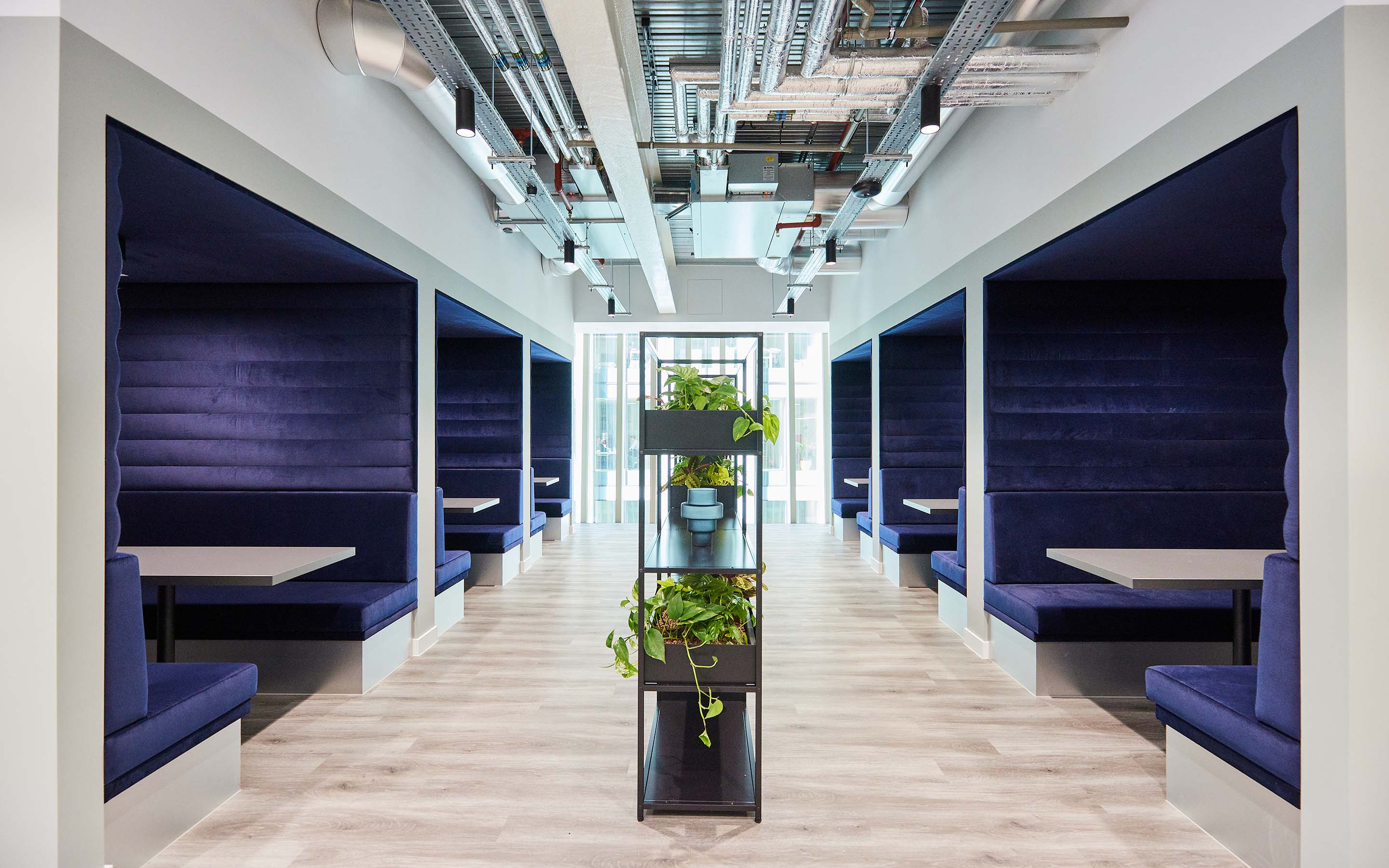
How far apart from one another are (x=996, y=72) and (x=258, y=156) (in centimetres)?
300

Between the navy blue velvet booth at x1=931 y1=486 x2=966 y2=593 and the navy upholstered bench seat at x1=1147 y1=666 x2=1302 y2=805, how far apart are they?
1.79 m

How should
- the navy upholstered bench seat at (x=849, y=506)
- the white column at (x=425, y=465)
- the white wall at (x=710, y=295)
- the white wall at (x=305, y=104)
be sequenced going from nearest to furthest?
the white wall at (x=305, y=104) < the white column at (x=425, y=465) < the navy upholstered bench seat at (x=849, y=506) < the white wall at (x=710, y=295)

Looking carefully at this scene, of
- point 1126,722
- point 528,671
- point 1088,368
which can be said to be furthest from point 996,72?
point 528,671

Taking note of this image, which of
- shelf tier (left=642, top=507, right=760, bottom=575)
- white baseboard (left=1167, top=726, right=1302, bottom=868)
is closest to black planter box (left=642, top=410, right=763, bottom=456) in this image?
shelf tier (left=642, top=507, right=760, bottom=575)

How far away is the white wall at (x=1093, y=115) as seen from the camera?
2113 mm

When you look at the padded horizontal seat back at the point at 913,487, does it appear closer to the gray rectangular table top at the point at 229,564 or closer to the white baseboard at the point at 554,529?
the white baseboard at the point at 554,529

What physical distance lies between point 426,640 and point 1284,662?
397cm

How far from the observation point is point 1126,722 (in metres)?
3.09

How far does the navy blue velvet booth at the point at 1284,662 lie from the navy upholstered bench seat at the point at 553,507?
6.78m

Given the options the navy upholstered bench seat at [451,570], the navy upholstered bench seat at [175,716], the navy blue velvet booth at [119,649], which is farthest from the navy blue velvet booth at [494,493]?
the navy blue velvet booth at [119,649]

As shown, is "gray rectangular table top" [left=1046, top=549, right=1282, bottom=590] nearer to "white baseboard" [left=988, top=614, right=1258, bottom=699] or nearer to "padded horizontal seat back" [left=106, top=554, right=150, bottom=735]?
"white baseboard" [left=988, top=614, right=1258, bottom=699]

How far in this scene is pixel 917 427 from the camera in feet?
20.9

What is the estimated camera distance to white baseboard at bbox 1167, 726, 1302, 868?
196 cm

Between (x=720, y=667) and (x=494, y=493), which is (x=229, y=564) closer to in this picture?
(x=720, y=667)
